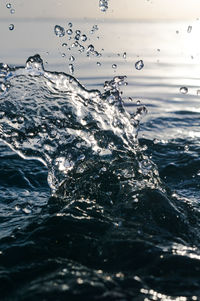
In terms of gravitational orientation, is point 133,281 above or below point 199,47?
below

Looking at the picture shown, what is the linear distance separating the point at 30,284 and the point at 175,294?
2.79ft

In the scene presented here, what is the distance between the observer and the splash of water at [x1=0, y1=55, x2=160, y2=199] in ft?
14.4

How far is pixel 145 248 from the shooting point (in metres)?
2.86

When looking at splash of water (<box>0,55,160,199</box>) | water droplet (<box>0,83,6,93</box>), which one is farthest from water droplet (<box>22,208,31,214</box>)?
water droplet (<box>0,83,6,93</box>)

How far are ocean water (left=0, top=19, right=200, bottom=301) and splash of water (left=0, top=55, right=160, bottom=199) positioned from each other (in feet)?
0.04

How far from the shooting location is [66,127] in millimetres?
4625

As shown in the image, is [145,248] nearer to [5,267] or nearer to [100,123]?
[5,267]

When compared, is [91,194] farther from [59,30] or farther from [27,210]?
[59,30]

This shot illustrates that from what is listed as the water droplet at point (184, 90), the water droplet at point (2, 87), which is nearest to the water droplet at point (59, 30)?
the water droplet at point (2, 87)

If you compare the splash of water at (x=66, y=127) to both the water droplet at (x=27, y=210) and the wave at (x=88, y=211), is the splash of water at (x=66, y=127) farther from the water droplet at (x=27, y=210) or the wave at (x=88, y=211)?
the water droplet at (x=27, y=210)

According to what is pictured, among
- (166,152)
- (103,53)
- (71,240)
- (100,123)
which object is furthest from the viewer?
(103,53)

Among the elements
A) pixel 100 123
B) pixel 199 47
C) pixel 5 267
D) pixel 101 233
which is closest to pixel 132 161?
pixel 100 123

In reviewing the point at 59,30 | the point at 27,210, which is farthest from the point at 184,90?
the point at 27,210

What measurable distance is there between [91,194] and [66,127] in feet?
3.55
